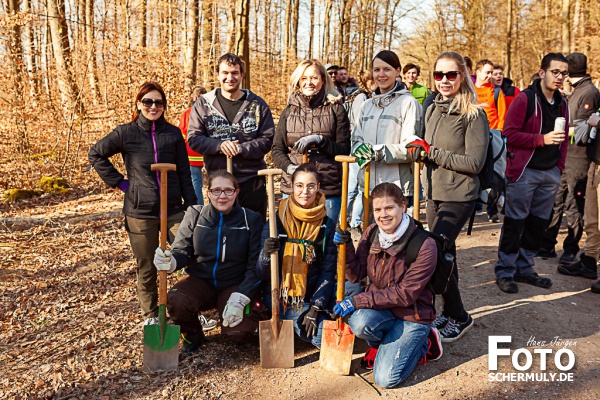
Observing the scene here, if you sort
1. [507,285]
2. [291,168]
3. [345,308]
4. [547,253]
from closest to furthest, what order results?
[345,308]
[291,168]
[507,285]
[547,253]

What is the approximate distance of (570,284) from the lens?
527 centimetres

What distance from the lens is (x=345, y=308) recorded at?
140 inches

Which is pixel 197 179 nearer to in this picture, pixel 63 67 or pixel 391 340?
pixel 391 340

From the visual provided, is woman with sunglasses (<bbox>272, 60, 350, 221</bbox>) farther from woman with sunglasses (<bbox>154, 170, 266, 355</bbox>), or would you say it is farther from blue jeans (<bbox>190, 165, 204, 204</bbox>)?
blue jeans (<bbox>190, 165, 204, 204</bbox>)

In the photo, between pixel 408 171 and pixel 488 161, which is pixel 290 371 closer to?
pixel 408 171

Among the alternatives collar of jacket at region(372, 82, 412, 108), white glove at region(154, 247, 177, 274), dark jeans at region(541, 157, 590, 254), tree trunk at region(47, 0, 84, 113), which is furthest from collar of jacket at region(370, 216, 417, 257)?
tree trunk at region(47, 0, 84, 113)

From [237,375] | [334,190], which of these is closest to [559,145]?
[334,190]

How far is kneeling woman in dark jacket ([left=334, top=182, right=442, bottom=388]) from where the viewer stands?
342 cm

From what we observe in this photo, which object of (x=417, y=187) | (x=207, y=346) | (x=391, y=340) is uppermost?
(x=417, y=187)

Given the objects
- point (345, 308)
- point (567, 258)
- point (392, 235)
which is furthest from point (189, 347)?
point (567, 258)

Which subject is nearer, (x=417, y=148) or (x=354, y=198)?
(x=417, y=148)

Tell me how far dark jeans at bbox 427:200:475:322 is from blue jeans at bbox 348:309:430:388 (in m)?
0.59

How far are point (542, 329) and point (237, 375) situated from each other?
262 centimetres

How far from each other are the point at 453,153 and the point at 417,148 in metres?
0.30
